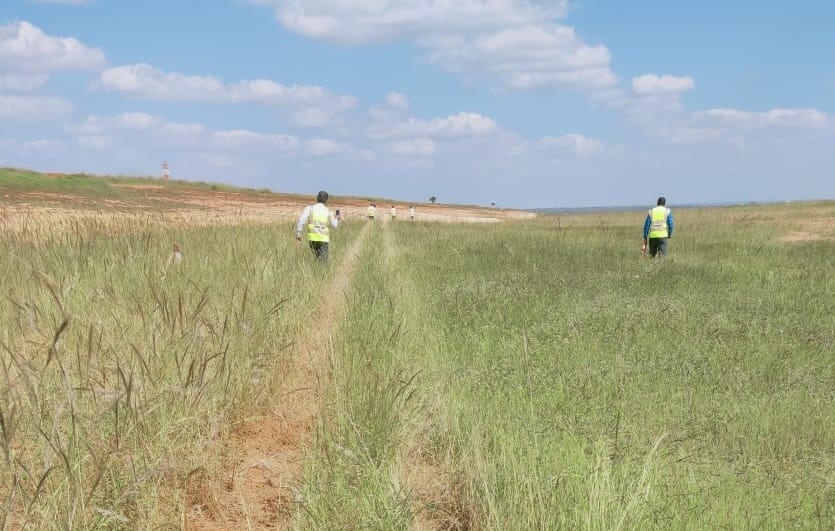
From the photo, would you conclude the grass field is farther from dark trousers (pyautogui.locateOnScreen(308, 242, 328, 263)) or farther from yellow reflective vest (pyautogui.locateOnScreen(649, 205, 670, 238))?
yellow reflective vest (pyautogui.locateOnScreen(649, 205, 670, 238))

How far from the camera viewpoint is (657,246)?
1463 centimetres

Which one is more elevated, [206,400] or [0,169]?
[0,169]

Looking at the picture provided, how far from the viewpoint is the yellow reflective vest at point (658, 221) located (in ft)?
45.8

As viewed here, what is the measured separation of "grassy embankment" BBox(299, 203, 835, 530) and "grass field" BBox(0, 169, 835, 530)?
2 centimetres

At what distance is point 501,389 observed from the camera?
419 centimetres

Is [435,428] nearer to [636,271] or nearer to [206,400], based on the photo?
[206,400]

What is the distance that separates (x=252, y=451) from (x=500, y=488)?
1.60 meters

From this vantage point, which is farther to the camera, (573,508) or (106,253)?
(106,253)

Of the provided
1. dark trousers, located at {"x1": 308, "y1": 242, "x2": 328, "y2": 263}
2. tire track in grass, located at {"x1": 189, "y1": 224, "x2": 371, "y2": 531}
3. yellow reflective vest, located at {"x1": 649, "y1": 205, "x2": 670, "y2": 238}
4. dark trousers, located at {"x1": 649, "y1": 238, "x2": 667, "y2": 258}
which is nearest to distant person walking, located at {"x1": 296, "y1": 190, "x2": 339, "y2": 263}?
dark trousers, located at {"x1": 308, "y1": 242, "x2": 328, "y2": 263}

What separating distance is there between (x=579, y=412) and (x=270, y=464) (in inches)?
85.0

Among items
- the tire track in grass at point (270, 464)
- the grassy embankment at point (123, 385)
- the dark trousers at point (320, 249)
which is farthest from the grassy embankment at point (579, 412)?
the dark trousers at point (320, 249)

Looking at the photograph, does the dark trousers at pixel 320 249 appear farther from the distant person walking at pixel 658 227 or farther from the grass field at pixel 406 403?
the distant person walking at pixel 658 227

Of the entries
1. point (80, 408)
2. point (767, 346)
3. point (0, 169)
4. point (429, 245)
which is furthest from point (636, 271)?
point (0, 169)

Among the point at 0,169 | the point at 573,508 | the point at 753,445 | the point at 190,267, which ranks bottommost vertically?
the point at 753,445
